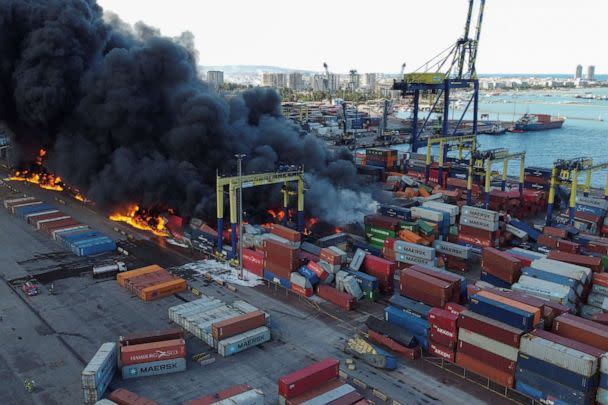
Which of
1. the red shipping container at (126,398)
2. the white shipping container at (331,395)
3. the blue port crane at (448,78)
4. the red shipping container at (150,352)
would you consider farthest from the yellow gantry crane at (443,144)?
the red shipping container at (126,398)

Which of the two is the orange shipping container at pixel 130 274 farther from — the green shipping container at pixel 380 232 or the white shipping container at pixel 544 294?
the white shipping container at pixel 544 294

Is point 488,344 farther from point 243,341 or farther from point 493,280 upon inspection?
point 243,341

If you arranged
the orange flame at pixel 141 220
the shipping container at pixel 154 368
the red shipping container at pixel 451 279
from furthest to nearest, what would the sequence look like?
the orange flame at pixel 141 220
the red shipping container at pixel 451 279
the shipping container at pixel 154 368

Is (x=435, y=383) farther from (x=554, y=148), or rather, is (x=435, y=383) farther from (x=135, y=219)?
(x=554, y=148)

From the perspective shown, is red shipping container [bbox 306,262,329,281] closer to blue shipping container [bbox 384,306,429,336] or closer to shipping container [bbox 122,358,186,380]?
blue shipping container [bbox 384,306,429,336]

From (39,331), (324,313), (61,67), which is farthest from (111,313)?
(61,67)
